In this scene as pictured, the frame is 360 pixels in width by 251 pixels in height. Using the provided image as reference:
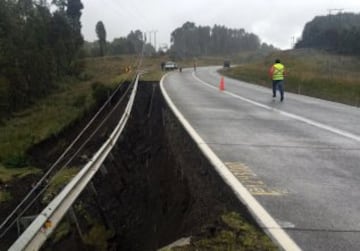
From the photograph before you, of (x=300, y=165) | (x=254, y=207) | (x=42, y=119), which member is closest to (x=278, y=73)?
(x=300, y=165)

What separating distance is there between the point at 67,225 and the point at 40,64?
60038mm

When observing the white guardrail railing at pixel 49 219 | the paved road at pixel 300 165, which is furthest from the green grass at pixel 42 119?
the white guardrail railing at pixel 49 219

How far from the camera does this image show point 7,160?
23.7 metres

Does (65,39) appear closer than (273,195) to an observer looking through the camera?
No

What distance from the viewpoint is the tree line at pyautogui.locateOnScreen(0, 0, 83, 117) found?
Answer: 188 feet

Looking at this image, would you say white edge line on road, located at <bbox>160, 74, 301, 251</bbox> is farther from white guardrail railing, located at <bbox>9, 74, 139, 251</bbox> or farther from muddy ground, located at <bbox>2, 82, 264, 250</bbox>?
white guardrail railing, located at <bbox>9, 74, 139, 251</bbox>

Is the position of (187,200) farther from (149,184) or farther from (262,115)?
(262,115)

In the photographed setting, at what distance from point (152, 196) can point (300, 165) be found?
3943 mm

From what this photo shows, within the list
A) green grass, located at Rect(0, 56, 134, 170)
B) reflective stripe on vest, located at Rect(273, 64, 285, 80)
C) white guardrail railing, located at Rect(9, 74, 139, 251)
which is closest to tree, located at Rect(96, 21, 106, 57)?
green grass, located at Rect(0, 56, 134, 170)

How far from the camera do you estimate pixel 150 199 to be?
1097cm

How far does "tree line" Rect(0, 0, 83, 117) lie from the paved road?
4274 cm

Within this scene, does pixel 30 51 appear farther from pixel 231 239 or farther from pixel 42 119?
pixel 231 239

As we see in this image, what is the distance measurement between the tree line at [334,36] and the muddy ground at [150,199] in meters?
85.0

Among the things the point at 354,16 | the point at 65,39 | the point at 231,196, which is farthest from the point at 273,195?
the point at 354,16
